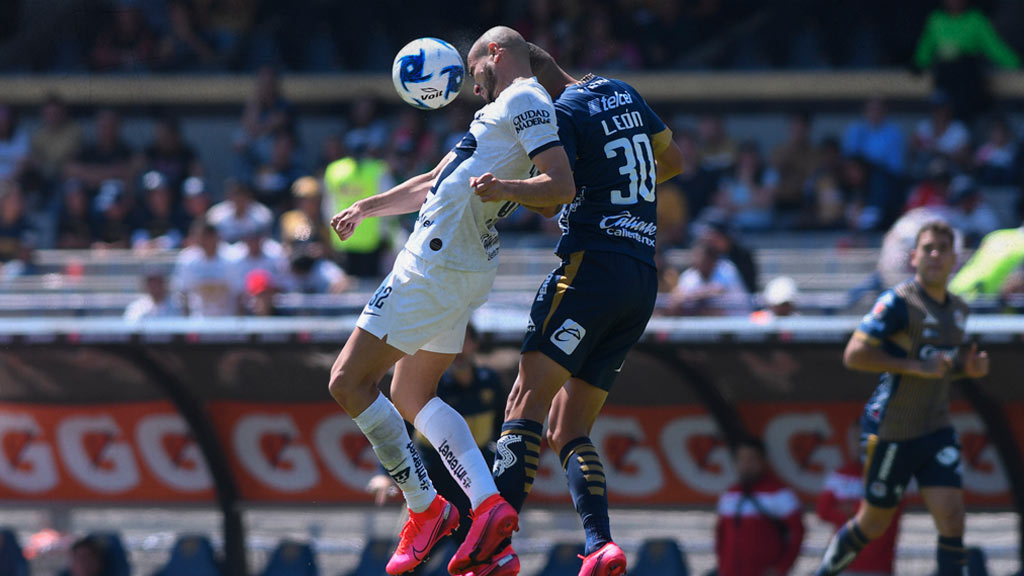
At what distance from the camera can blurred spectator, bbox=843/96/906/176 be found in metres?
15.2

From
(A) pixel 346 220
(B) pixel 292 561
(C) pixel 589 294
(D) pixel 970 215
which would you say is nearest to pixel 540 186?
(C) pixel 589 294

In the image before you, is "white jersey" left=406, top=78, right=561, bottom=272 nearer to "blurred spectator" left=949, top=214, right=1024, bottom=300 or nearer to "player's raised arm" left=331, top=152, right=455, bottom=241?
"player's raised arm" left=331, top=152, right=455, bottom=241

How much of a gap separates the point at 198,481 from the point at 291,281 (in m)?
2.11

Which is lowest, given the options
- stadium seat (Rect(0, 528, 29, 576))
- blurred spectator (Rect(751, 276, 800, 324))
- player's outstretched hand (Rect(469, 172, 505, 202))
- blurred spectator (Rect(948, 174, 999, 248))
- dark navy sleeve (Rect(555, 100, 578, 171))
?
stadium seat (Rect(0, 528, 29, 576))

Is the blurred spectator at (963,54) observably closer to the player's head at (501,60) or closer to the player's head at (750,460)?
the player's head at (750,460)

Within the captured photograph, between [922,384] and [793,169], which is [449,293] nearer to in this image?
[922,384]

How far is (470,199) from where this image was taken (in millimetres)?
6129

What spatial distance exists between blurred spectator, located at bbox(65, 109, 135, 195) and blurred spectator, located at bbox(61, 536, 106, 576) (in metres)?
6.77

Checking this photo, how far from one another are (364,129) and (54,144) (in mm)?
3910

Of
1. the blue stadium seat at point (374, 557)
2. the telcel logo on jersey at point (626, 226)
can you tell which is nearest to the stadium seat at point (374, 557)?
the blue stadium seat at point (374, 557)

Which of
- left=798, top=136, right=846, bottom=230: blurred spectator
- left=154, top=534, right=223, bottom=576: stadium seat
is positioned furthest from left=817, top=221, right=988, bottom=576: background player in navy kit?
left=798, top=136, right=846, bottom=230: blurred spectator

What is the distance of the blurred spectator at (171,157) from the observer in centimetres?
1656

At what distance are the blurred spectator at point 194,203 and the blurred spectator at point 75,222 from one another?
1039 millimetres

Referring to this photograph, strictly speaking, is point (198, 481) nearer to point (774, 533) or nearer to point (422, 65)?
point (774, 533)
